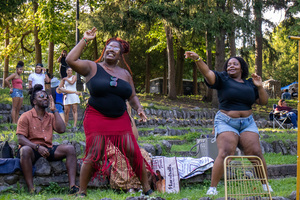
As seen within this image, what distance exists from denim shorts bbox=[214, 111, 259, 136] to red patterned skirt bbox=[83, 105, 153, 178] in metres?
1.12

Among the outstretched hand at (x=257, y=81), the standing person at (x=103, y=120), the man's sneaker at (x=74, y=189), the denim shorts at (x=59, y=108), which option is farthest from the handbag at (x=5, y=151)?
the denim shorts at (x=59, y=108)

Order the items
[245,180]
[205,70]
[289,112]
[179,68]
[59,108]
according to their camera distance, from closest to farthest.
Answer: [245,180], [205,70], [59,108], [289,112], [179,68]

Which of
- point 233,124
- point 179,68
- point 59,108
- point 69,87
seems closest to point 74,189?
point 233,124

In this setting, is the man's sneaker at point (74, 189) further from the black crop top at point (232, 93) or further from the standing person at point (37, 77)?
the standing person at point (37, 77)

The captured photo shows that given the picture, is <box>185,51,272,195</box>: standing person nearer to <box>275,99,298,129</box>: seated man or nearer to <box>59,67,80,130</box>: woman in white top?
<box>59,67,80,130</box>: woman in white top

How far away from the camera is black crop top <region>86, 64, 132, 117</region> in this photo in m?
4.88

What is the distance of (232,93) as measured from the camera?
5422 millimetres

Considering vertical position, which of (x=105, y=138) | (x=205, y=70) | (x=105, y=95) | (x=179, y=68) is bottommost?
(x=105, y=138)

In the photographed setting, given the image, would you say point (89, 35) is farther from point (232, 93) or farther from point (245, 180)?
point (245, 180)

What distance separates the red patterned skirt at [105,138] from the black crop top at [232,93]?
4.24 feet

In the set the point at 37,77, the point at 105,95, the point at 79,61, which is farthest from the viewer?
the point at 37,77

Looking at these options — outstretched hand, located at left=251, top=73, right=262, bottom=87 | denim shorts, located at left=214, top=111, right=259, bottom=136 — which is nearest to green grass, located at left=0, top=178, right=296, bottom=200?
denim shorts, located at left=214, top=111, right=259, bottom=136

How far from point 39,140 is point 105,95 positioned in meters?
1.62

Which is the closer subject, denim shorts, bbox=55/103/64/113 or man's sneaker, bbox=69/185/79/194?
man's sneaker, bbox=69/185/79/194
